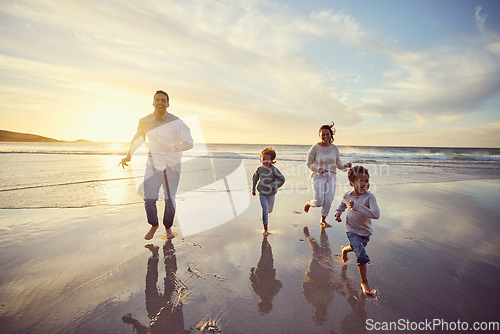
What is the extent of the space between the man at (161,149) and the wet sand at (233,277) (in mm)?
616

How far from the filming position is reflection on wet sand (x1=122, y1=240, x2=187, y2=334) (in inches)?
81.2

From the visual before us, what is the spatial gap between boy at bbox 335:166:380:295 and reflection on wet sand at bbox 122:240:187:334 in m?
2.18

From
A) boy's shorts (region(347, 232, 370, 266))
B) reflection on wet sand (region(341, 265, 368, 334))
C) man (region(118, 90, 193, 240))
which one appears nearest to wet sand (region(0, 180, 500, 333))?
reflection on wet sand (region(341, 265, 368, 334))

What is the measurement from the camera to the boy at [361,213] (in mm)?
2779

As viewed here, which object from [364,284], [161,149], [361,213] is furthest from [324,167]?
[161,149]

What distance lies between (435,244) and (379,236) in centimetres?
88

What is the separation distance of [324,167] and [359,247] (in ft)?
8.74

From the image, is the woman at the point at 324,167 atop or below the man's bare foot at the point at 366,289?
atop

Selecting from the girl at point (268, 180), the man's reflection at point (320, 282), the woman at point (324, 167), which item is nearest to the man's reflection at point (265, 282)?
the man's reflection at point (320, 282)

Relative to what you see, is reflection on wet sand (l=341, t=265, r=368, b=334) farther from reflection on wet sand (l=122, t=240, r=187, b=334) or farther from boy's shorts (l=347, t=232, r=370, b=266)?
reflection on wet sand (l=122, t=240, r=187, b=334)

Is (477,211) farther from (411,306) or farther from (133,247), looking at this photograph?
(133,247)

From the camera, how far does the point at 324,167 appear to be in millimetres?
5320

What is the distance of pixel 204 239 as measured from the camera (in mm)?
4102

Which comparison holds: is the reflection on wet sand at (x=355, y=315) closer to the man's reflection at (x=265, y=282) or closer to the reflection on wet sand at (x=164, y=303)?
the man's reflection at (x=265, y=282)
